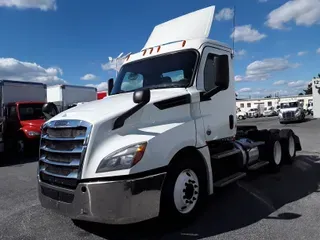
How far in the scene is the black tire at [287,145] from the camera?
8820 mm

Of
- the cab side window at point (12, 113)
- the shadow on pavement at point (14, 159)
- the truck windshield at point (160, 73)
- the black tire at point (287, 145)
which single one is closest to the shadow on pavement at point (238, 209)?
the black tire at point (287, 145)

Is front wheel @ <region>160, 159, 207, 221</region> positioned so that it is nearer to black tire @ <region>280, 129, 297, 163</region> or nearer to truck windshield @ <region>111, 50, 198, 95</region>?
truck windshield @ <region>111, 50, 198, 95</region>

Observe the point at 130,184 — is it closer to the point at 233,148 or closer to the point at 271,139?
the point at 233,148

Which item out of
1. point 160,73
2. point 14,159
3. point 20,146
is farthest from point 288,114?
point 160,73

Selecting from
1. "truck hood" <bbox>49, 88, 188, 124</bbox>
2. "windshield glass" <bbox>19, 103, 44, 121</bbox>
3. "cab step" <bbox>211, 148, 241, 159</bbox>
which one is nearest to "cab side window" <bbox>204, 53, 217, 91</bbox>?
"truck hood" <bbox>49, 88, 188, 124</bbox>

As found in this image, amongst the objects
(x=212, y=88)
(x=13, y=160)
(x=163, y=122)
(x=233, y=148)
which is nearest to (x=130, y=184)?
(x=163, y=122)

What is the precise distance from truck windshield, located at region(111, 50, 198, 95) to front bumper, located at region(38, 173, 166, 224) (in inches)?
72.3

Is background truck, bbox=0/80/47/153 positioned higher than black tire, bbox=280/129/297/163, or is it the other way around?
background truck, bbox=0/80/47/153

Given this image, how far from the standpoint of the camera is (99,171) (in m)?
3.85

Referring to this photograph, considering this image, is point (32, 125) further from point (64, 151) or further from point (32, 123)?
point (64, 151)

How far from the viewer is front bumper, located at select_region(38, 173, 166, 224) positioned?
12.5 ft

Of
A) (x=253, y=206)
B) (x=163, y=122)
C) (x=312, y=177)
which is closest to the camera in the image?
(x=163, y=122)

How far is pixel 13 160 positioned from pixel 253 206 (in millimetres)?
10286

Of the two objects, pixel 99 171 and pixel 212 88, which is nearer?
pixel 99 171
